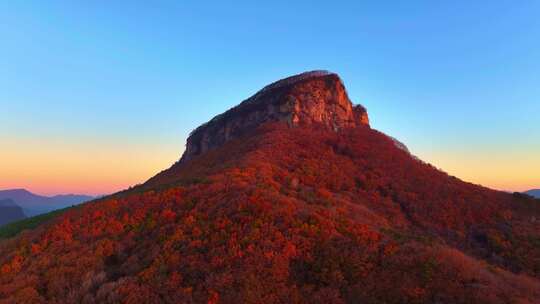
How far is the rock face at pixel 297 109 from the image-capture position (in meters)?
38.3

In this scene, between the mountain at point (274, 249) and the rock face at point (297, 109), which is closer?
the mountain at point (274, 249)

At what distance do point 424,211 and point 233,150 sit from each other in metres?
18.0

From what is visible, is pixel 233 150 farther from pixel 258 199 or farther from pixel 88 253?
pixel 88 253

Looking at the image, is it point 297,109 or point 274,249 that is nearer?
point 274,249

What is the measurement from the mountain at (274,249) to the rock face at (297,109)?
15370 millimetres

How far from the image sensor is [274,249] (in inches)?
411

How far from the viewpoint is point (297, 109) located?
124ft

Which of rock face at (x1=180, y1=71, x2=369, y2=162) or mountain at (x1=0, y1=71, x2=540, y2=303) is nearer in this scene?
mountain at (x1=0, y1=71, x2=540, y2=303)

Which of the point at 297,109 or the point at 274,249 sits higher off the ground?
the point at 297,109

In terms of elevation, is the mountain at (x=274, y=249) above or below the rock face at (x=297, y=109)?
below

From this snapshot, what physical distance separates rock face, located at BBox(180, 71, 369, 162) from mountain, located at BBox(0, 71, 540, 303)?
50.4ft

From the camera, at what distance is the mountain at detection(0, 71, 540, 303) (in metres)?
8.66

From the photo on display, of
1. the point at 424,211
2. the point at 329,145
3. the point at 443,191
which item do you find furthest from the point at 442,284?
the point at 329,145

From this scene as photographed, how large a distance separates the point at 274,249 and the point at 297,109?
1138 inches
